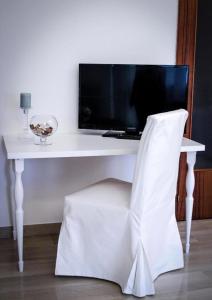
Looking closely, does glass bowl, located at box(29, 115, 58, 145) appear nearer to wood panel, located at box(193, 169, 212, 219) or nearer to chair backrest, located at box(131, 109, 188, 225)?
chair backrest, located at box(131, 109, 188, 225)

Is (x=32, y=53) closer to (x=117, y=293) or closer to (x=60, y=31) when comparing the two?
(x=60, y=31)

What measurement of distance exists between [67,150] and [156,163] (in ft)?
1.82

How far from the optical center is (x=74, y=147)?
9.12 ft

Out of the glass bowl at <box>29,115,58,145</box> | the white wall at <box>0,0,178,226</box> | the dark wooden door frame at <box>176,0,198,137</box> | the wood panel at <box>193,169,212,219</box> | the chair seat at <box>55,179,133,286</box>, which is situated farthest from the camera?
the wood panel at <box>193,169,212,219</box>

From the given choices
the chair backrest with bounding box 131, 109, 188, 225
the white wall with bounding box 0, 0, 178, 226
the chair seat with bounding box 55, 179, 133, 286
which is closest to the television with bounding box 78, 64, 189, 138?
the white wall with bounding box 0, 0, 178, 226

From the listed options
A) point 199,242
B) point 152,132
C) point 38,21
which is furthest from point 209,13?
point 199,242

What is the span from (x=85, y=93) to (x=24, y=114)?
0.44 metres

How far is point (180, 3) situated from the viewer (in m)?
3.28

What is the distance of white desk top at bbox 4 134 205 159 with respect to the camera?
2625 mm

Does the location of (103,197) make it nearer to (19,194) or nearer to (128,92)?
(19,194)

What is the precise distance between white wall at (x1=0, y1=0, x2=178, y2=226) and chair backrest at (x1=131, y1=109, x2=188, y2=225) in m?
0.88

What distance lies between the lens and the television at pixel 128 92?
309 cm

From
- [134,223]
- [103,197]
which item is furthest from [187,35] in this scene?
[134,223]

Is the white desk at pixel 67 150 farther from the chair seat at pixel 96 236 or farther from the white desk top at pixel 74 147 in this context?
the chair seat at pixel 96 236
